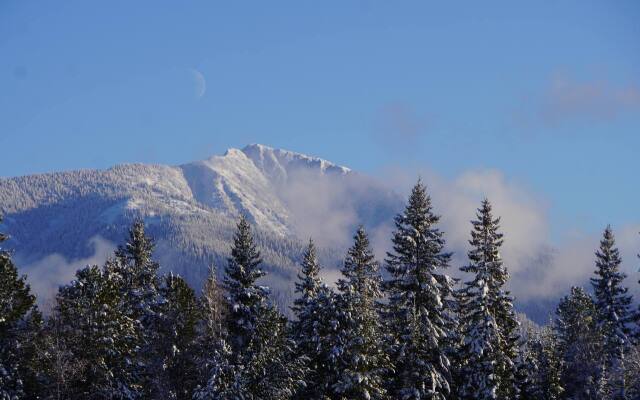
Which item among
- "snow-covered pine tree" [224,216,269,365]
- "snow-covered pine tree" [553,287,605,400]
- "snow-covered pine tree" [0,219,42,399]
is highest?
"snow-covered pine tree" [553,287,605,400]

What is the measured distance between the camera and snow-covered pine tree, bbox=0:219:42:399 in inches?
1886

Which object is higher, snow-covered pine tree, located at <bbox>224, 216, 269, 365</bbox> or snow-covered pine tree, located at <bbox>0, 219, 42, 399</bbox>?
snow-covered pine tree, located at <bbox>224, 216, 269, 365</bbox>

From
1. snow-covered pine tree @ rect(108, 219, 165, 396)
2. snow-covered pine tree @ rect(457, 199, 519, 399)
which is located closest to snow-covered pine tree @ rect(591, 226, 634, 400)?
snow-covered pine tree @ rect(457, 199, 519, 399)

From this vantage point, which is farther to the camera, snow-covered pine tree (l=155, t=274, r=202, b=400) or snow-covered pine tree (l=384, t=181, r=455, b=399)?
snow-covered pine tree (l=155, t=274, r=202, b=400)

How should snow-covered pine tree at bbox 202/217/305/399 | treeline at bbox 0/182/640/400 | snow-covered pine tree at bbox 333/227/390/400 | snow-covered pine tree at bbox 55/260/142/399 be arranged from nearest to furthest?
1. snow-covered pine tree at bbox 333/227/390/400
2. treeline at bbox 0/182/640/400
3. snow-covered pine tree at bbox 202/217/305/399
4. snow-covered pine tree at bbox 55/260/142/399

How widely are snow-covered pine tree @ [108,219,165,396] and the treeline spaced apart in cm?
23

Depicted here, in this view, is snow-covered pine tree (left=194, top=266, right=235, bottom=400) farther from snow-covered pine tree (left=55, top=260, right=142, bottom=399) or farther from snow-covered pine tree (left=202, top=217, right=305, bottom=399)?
snow-covered pine tree (left=55, top=260, right=142, bottom=399)

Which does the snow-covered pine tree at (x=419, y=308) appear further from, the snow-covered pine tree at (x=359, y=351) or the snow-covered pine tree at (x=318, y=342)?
the snow-covered pine tree at (x=318, y=342)

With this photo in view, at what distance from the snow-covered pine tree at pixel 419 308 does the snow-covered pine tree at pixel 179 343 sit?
14912 millimetres

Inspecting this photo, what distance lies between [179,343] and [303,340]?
10.3 m

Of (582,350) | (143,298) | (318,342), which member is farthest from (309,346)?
(582,350)

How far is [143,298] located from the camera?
201 feet

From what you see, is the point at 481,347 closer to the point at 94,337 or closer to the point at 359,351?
the point at 359,351

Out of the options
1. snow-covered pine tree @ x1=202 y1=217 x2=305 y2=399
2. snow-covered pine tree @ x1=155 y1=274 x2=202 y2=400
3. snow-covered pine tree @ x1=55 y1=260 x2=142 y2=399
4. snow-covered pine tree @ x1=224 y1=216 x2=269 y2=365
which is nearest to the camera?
snow-covered pine tree @ x1=202 y1=217 x2=305 y2=399
